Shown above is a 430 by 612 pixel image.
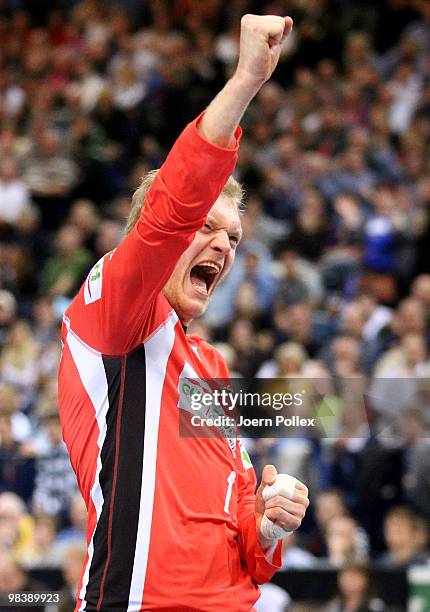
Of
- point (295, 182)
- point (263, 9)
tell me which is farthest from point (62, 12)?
point (295, 182)

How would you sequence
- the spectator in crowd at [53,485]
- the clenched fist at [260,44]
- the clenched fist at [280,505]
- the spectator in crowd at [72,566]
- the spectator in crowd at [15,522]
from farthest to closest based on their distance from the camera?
the spectator in crowd at [53,485] → the spectator in crowd at [15,522] → the spectator in crowd at [72,566] → the clenched fist at [280,505] → the clenched fist at [260,44]

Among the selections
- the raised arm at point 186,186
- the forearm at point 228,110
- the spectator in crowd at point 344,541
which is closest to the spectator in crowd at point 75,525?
the spectator in crowd at point 344,541

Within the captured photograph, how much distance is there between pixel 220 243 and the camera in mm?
2711

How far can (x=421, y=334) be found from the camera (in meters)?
7.93

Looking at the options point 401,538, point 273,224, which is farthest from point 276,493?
point 273,224

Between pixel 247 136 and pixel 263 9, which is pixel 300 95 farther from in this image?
pixel 263 9

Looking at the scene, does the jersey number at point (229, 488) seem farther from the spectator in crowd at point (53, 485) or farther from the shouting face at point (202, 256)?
the spectator in crowd at point (53, 485)

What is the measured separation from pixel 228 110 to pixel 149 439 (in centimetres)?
75

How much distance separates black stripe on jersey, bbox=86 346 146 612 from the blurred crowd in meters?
1.98

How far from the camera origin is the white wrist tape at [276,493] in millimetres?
2580

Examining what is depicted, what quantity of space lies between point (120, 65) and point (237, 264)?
351 centimetres

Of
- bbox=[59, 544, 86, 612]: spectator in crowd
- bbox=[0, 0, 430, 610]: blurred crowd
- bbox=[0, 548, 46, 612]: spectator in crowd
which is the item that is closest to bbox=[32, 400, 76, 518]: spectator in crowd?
bbox=[0, 0, 430, 610]: blurred crowd

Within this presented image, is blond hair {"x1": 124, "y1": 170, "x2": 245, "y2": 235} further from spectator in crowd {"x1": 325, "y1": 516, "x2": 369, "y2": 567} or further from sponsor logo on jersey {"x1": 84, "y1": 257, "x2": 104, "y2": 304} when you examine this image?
spectator in crowd {"x1": 325, "y1": 516, "x2": 369, "y2": 567}

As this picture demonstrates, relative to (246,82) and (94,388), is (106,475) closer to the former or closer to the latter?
(94,388)
